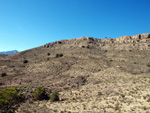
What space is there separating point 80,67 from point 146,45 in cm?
5036

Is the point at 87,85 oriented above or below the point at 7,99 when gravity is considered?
below

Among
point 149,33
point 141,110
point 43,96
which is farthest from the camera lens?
point 149,33

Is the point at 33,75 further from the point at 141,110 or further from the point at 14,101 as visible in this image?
the point at 141,110

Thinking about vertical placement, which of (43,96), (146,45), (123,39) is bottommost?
(43,96)

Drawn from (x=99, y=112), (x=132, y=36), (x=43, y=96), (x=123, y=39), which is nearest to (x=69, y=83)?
(x=43, y=96)

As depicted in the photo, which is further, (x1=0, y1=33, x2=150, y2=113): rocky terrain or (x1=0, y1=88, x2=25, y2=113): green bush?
(x1=0, y1=33, x2=150, y2=113): rocky terrain

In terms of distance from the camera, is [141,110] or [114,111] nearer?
[141,110]

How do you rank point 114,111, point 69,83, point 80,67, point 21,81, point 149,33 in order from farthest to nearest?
point 149,33
point 80,67
point 21,81
point 69,83
point 114,111

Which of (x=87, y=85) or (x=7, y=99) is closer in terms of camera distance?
(x=7, y=99)

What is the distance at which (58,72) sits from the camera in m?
40.4

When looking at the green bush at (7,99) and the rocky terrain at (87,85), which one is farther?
the rocky terrain at (87,85)

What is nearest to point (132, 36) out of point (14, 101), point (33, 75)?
point (33, 75)

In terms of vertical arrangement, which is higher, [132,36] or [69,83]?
[132,36]

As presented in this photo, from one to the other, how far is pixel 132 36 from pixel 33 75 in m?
83.3
